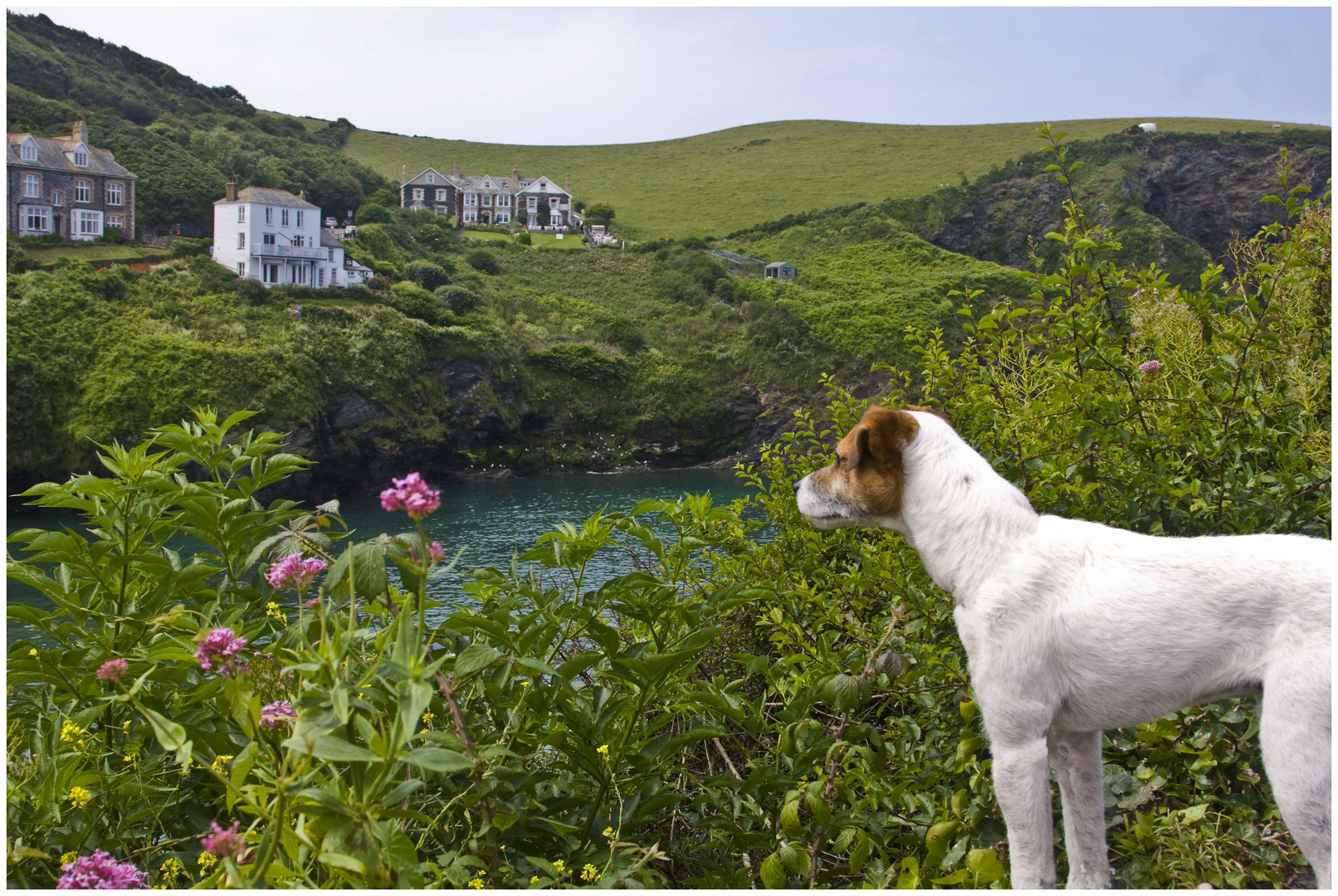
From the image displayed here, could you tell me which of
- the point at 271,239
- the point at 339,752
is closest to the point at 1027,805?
the point at 339,752

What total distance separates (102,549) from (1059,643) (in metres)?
2.86

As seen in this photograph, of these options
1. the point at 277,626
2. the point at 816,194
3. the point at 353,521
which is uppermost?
the point at 816,194

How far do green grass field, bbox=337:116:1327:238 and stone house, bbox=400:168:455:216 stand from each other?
977cm

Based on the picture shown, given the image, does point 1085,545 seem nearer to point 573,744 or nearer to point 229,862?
point 573,744

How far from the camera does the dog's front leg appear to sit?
203 centimetres

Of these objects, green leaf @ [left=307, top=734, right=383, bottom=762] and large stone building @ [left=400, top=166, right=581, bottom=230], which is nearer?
green leaf @ [left=307, top=734, right=383, bottom=762]

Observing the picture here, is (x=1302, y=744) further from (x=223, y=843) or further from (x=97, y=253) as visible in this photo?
(x=97, y=253)

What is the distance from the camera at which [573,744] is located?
2.53 meters

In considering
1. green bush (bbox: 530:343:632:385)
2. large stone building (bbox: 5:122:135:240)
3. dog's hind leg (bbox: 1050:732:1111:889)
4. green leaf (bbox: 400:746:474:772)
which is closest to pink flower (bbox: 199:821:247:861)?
green leaf (bbox: 400:746:474:772)

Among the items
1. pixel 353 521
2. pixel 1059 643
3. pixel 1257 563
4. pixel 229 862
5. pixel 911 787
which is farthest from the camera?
pixel 353 521

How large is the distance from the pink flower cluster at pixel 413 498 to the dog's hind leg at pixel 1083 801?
188 cm

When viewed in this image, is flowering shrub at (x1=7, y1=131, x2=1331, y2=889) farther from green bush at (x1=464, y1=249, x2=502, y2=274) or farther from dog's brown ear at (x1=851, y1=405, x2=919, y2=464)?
green bush at (x1=464, y1=249, x2=502, y2=274)

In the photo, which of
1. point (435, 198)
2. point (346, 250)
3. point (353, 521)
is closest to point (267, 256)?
point (346, 250)

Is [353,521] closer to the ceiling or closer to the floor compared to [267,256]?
closer to the floor
